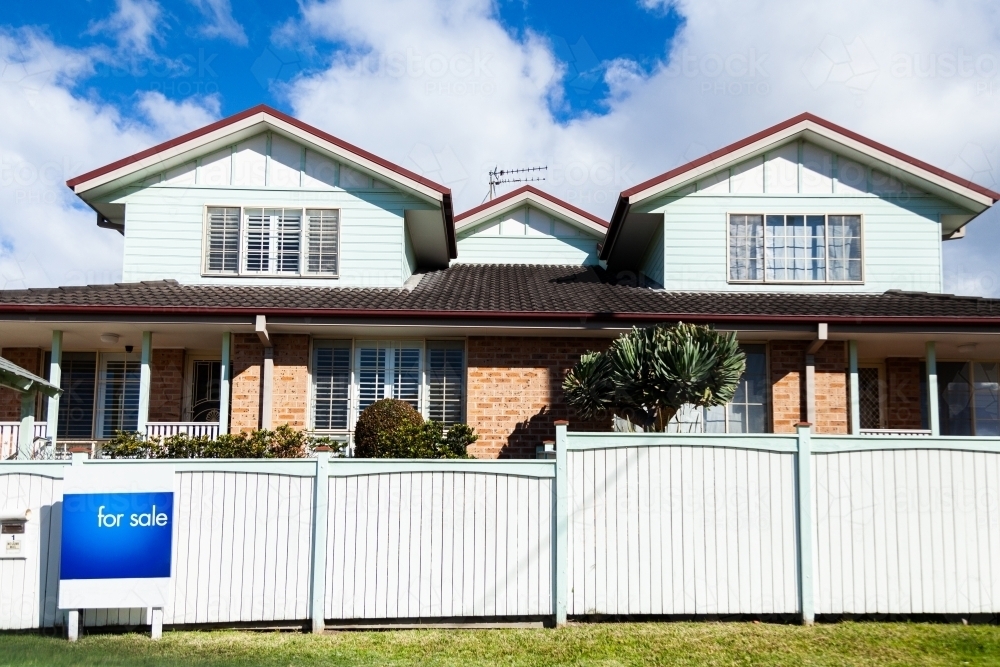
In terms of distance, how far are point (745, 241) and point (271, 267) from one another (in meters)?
7.95

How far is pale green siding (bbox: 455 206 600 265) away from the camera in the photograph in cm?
2097

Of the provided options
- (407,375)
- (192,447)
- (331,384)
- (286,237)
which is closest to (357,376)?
(331,384)

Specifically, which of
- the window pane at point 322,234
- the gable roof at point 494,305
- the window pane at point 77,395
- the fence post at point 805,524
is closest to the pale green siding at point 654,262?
the gable roof at point 494,305

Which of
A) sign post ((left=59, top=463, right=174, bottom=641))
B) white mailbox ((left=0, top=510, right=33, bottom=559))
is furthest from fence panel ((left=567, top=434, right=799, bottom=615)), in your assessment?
white mailbox ((left=0, top=510, right=33, bottom=559))

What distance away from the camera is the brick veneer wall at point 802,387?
1490 centimetres

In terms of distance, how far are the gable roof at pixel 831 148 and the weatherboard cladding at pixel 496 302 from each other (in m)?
1.76

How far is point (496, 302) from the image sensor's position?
1484cm

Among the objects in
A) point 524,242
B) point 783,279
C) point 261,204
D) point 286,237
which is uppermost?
point 524,242

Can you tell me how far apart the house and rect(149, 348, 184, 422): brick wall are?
1.0 inches

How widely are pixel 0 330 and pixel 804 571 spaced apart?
12126mm

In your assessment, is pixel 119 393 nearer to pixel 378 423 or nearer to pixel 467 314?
pixel 378 423

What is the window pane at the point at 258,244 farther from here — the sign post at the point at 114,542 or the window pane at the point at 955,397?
the window pane at the point at 955,397

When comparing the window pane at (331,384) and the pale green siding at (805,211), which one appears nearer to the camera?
the window pane at (331,384)

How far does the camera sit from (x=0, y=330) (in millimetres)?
14773
